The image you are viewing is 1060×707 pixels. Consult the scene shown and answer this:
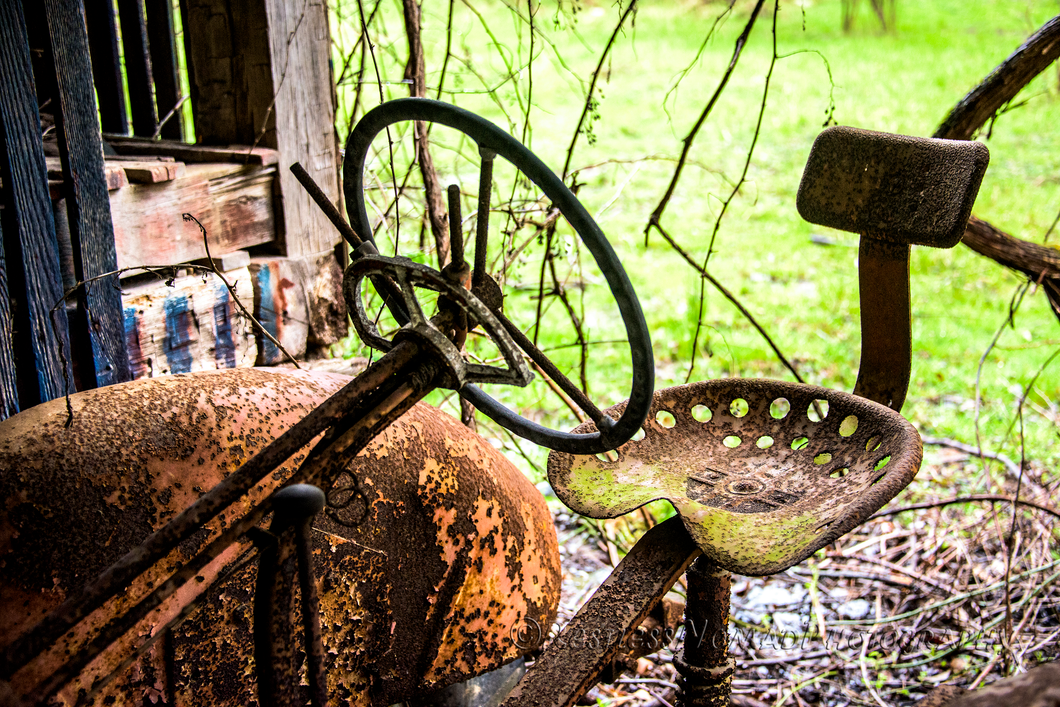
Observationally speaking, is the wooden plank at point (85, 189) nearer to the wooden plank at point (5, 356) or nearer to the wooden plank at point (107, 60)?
the wooden plank at point (5, 356)

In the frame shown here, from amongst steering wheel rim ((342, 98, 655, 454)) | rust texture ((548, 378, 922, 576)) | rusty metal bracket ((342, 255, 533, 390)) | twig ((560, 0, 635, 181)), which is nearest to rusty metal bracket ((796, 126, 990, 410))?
rust texture ((548, 378, 922, 576))

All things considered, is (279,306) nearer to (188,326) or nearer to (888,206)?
(188,326)

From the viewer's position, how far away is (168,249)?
76.8 inches

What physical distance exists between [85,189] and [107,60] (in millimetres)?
832

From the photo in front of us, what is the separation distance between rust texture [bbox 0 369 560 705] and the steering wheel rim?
299mm

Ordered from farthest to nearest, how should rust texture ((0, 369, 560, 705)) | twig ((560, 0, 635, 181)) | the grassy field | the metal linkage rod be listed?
the grassy field < twig ((560, 0, 635, 181)) < rust texture ((0, 369, 560, 705)) < the metal linkage rod

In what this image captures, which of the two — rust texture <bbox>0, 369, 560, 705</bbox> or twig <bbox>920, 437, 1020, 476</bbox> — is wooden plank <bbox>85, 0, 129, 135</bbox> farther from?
twig <bbox>920, 437, 1020, 476</bbox>

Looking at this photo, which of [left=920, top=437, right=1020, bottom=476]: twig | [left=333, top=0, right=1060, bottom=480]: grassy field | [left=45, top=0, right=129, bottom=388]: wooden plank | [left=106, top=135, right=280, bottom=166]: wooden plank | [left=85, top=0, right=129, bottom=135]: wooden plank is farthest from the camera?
[left=333, top=0, right=1060, bottom=480]: grassy field

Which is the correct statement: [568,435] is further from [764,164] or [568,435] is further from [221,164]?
[764,164]

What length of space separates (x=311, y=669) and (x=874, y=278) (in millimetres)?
1352

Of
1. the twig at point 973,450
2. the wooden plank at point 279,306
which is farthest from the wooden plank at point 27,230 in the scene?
the twig at point 973,450

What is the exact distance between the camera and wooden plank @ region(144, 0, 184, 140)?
240 centimetres

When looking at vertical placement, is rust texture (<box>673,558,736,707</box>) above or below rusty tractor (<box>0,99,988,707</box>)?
below

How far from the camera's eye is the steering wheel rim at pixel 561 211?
3.15 feet
